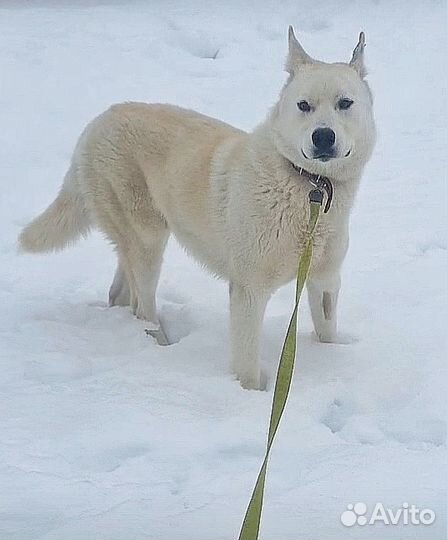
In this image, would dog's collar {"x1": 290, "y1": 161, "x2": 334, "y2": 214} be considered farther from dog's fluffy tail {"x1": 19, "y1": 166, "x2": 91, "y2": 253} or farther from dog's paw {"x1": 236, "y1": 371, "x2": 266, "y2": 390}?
dog's fluffy tail {"x1": 19, "y1": 166, "x2": 91, "y2": 253}

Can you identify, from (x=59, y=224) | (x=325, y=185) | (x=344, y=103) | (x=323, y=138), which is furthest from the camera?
(x=59, y=224)

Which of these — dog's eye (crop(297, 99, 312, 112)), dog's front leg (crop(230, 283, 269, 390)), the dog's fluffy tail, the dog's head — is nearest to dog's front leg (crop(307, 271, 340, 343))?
dog's front leg (crop(230, 283, 269, 390))

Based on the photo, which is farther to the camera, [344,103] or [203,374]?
[203,374]

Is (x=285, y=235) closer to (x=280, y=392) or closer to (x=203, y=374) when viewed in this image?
(x=203, y=374)

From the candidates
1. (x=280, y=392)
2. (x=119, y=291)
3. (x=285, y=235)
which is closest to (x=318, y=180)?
(x=285, y=235)

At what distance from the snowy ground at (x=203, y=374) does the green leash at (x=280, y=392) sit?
394mm

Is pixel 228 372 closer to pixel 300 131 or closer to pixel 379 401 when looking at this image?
pixel 379 401

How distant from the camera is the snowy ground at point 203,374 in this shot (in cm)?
257

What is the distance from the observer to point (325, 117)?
10.1 feet

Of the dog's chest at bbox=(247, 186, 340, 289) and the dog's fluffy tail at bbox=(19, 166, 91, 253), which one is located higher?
the dog's chest at bbox=(247, 186, 340, 289)

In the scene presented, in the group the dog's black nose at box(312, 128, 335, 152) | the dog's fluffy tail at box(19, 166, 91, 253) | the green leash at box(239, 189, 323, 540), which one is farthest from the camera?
the dog's fluffy tail at box(19, 166, 91, 253)

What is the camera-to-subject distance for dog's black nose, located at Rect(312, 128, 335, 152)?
3.00 m

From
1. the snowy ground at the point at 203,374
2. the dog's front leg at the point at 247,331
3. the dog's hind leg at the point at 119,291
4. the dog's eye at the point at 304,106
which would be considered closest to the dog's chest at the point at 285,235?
the dog's front leg at the point at 247,331

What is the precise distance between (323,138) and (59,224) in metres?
1.67
